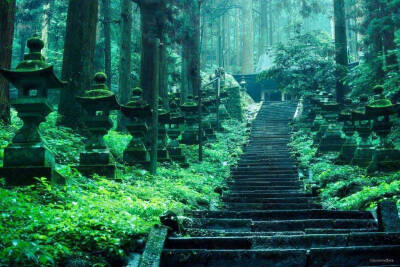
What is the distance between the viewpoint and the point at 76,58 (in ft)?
39.0

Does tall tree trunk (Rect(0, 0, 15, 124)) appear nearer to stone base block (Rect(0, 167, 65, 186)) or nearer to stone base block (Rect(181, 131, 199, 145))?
stone base block (Rect(0, 167, 65, 186))

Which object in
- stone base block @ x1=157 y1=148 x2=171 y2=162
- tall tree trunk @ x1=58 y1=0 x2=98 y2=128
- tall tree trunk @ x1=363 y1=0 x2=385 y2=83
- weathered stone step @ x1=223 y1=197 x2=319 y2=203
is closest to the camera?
weathered stone step @ x1=223 y1=197 x2=319 y2=203

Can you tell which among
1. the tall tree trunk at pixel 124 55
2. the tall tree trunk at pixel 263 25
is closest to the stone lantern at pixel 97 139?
the tall tree trunk at pixel 124 55

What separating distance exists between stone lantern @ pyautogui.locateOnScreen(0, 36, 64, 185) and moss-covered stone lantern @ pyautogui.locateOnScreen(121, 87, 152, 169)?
4.28 metres

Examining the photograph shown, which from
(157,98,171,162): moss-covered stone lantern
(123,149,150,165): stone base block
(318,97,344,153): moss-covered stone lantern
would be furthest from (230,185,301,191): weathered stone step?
(318,97,344,153): moss-covered stone lantern

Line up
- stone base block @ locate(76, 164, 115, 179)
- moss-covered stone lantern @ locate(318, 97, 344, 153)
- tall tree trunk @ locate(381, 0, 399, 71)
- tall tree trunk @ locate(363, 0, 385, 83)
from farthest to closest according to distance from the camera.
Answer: tall tree trunk @ locate(363, 0, 385, 83) < tall tree trunk @ locate(381, 0, 399, 71) < moss-covered stone lantern @ locate(318, 97, 344, 153) < stone base block @ locate(76, 164, 115, 179)

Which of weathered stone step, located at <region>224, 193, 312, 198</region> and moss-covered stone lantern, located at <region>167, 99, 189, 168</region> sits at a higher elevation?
moss-covered stone lantern, located at <region>167, 99, 189, 168</region>

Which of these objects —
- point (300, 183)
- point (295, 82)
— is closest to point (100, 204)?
point (300, 183)

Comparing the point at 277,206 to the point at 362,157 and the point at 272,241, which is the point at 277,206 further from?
the point at 272,241

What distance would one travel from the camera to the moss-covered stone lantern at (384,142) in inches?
427

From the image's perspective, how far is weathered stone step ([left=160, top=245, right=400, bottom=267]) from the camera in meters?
4.60

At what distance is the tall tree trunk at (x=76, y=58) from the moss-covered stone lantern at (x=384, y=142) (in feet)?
25.2

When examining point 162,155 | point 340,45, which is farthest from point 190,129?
point 340,45

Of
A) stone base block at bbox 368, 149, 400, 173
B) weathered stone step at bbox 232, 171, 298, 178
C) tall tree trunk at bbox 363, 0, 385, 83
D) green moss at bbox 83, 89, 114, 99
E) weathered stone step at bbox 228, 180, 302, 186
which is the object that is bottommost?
weathered stone step at bbox 228, 180, 302, 186
